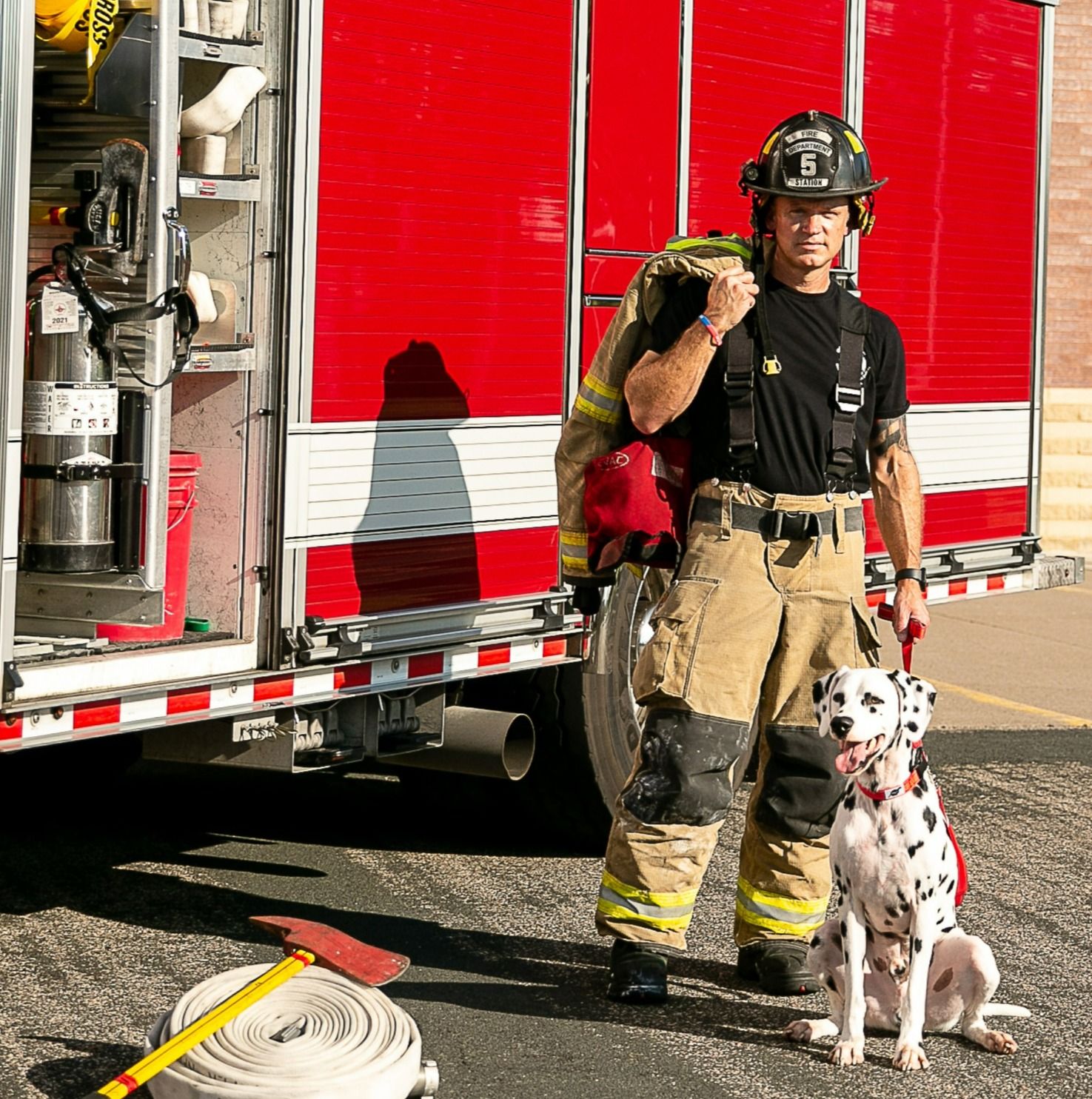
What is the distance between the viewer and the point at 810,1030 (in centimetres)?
494

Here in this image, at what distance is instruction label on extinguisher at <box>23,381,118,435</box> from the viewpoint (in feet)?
16.0

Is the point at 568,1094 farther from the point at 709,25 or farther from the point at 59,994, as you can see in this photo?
the point at 709,25

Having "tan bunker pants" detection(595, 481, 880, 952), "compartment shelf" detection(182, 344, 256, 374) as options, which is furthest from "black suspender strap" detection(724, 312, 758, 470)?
"compartment shelf" detection(182, 344, 256, 374)

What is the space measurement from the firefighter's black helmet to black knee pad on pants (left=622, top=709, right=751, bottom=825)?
133cm

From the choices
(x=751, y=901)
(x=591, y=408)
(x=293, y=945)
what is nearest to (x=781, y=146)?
(x=591, y=408)

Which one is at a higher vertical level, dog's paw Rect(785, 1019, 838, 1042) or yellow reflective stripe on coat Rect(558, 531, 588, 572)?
yellow reflective stripe on coat Rect(558, 531, 588, 572)

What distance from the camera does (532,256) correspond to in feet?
19.7

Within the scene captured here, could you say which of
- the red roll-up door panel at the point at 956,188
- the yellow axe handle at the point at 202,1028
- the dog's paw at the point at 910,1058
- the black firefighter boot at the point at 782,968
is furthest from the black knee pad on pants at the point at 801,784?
the red roll-up door panel at the point at 956,188

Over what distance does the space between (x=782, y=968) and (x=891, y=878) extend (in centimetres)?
66

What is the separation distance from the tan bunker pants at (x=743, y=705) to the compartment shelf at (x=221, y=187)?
4.45 feet

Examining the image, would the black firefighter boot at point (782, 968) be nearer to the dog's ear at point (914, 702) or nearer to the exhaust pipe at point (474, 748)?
the dog's ear at point (914, 702)

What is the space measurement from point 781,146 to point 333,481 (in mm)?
1431

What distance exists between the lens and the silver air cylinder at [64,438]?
491cm

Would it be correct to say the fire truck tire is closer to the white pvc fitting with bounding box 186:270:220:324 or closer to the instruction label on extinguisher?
the white pvc fitting with bounding box 186:270:220:324
